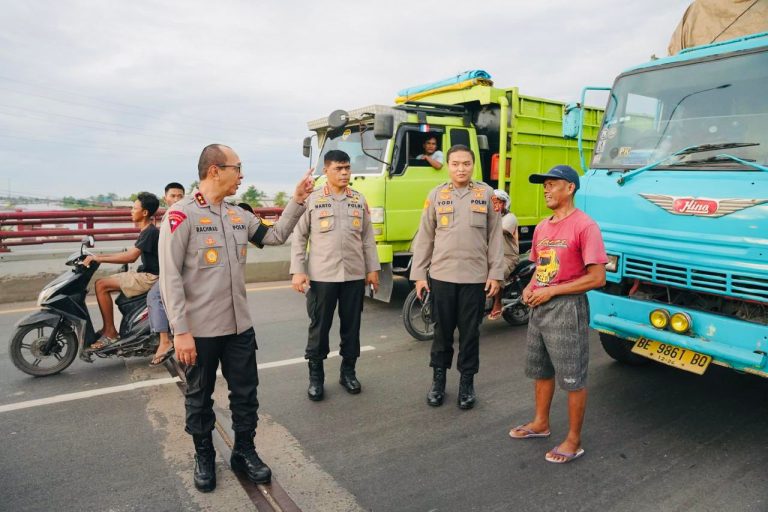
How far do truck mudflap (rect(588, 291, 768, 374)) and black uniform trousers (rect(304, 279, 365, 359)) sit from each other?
1760 millimetres

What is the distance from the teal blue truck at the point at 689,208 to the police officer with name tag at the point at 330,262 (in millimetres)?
1750

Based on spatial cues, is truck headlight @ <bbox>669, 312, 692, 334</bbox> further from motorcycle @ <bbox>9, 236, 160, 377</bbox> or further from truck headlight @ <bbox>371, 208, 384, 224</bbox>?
motorcycle @ <bbox>9, 236, 160, 377</bbox>

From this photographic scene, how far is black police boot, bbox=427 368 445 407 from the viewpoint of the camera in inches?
150

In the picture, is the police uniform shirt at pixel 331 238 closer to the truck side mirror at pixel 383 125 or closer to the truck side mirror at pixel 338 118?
the truck side mirror at pixel 383 125

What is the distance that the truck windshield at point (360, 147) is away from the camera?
6223mm

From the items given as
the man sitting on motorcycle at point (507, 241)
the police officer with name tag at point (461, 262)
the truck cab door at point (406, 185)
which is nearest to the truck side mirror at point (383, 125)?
the truck cab door at point (406, 185)

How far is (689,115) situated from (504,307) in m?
2.71

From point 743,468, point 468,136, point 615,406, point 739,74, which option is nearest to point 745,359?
point 743,468

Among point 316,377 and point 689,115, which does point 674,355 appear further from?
point 316,377

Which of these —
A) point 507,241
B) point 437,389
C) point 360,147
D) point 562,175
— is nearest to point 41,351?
point 437,389

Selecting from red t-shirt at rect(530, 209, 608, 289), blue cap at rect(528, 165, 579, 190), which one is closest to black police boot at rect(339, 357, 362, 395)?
red t-shirt at rect(530, 209, 608, 289)

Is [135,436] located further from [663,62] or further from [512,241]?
[663,62]

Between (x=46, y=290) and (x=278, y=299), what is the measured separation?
3411 mm

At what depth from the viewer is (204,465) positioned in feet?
9.07
